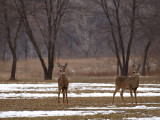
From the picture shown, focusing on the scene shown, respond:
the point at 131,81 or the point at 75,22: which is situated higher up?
the point at 75,22

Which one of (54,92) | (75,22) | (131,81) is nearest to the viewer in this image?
(131,81)

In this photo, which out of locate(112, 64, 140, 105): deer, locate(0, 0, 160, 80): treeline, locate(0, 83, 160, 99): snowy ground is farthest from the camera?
locate(0, 0, 160, 80): treeline

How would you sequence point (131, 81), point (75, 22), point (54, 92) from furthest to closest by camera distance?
point (75, 22), point (54, 92), point (131, 81)

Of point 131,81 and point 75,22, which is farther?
point 75,22

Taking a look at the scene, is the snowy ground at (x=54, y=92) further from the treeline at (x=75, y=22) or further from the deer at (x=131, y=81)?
the treeline at (x=75, y=22)

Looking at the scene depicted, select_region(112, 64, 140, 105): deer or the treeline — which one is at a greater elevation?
the treeline

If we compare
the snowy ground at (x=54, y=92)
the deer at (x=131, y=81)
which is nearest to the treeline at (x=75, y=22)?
the snowy ground at (x=54, y=92)

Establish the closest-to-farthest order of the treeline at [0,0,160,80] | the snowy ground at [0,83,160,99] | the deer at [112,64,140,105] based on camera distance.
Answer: the deer at [112,64,140,105] → the snowy ground at [0,83,160,99] → the treeline at [0,0,160,80]

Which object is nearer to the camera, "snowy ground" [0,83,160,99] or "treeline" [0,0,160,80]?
"snowy ground" [0,83,160,99]

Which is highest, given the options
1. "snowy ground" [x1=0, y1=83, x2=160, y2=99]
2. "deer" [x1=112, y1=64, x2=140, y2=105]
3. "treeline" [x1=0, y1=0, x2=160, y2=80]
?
"treeline" [x1=0, y1=0, x2=160, y2=80]

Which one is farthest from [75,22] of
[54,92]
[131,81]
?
[131,81]

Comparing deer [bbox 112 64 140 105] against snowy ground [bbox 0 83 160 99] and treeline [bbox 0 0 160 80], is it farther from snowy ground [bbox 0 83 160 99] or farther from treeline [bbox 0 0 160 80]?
treeline [bbox 0 0 160 80]

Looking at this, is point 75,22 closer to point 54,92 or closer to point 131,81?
point 54,92

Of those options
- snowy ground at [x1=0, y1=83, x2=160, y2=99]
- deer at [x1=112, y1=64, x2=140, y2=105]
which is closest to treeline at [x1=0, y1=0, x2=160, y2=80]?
snowy ground at [x1=0, y1=83, x2=160, y2=99]
